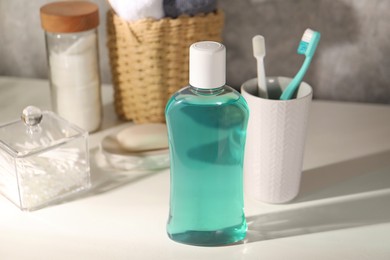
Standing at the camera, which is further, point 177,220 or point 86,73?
point 86,73

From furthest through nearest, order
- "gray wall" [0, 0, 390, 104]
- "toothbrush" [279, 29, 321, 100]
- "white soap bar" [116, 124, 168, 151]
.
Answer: "gray wall" [0, 0, 390, 104] < "white soap bar" [116, 124, 168, 151] < "toothbrush" [279, 29, 321, 100]

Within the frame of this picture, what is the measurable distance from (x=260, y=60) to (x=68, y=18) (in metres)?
0.26

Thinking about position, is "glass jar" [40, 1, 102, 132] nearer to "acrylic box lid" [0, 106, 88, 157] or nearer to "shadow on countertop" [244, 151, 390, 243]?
"acrylic box lid" [0, 106, 88, 157]

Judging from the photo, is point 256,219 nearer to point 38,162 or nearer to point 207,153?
point 207,153

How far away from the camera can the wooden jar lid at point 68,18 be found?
0.87m

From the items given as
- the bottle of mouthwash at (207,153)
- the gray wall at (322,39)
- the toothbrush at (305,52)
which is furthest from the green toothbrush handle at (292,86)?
the gray wall at (322,39)

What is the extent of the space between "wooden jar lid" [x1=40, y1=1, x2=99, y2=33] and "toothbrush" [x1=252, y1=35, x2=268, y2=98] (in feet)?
0.79

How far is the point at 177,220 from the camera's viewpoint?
0.72 metres

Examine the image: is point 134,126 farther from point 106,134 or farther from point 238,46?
point 238,46

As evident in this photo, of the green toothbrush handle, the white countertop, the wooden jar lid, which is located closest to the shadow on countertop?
the white countertop

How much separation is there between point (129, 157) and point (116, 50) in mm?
169

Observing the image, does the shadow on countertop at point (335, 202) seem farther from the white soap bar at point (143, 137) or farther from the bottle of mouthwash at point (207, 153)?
the white soap bar at point (143, 137)

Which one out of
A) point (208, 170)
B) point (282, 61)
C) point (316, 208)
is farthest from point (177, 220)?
point (282, 61)

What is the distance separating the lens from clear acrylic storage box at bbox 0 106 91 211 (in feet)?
2.56
